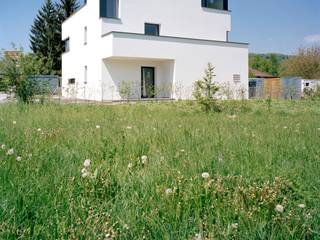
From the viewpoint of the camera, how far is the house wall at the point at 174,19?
23.1m

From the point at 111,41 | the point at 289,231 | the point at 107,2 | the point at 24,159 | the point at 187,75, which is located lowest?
the point at 289,231

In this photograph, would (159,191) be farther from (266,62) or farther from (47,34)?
(266,62)

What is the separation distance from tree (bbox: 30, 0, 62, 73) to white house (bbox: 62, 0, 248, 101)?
66.7 ft

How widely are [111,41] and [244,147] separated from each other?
17386mm

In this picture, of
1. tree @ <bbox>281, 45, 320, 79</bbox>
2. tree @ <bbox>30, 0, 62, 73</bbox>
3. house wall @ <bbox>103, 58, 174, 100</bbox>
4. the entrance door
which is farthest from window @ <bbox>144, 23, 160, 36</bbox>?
tree @ <bbox>281, 45, 320, 79</bbox>

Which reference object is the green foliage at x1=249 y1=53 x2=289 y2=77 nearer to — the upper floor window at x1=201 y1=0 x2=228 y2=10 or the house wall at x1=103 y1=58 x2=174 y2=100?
the upper floor window at x1=201 y1=0 x2=228 y2=10

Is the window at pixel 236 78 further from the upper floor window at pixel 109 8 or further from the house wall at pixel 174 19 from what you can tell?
the upper floor window at pixel 109 8

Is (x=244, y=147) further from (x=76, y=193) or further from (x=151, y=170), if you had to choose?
(x=76, y=193)

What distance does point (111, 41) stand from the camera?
65.9 feet

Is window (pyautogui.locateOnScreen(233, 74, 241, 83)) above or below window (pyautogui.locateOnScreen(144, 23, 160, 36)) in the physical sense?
below

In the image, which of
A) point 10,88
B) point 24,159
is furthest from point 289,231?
point 10,88

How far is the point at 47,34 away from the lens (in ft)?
149

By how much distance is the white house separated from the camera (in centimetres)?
2131

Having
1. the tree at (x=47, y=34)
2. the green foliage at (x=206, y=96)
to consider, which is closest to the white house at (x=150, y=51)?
the green foliage at (x=206, y=96)
